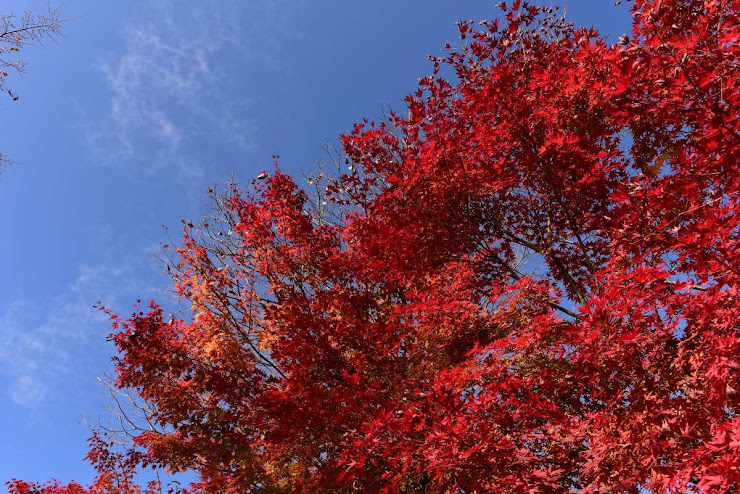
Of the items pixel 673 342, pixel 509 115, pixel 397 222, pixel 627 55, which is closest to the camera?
pixel 627 55

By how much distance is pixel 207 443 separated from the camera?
282 inches

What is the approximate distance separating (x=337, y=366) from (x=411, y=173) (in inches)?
150

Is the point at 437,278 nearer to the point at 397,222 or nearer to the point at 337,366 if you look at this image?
the point at 397,222

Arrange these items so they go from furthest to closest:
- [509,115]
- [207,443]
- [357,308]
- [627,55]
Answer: [357,308]
[207,443]
[509,115]
[627,55]

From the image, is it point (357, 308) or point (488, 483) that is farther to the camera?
point (357, 308)

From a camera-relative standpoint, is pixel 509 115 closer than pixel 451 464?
No

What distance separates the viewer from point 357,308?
8539 millimetres

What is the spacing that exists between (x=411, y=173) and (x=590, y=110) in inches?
116

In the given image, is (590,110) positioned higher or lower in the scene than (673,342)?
higher

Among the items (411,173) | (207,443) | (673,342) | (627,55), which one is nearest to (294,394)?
(207,443)

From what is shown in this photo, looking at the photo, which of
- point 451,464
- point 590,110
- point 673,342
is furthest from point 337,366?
point 590,110

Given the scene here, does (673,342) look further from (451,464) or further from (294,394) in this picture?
(294,394)

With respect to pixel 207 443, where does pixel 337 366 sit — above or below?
above

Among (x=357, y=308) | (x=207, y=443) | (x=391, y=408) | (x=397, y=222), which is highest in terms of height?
(x=397, y=222)
